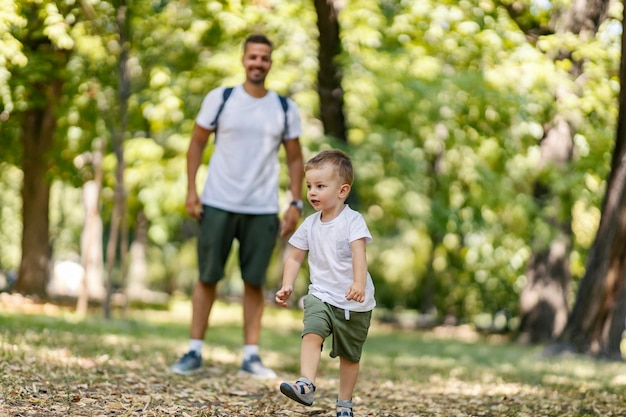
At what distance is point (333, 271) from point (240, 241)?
1939 mm

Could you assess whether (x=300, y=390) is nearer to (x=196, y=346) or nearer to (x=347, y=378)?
(x=347, y=378)

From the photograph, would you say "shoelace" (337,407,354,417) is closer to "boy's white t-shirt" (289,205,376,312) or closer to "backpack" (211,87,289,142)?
"boy's white t-shirt" (289,205,376,312)

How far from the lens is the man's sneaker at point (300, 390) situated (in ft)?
14.0

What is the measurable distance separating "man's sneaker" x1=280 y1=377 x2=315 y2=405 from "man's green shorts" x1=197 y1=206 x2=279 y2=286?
78.0 inches

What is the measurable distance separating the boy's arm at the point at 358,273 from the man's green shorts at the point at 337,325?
0.19m

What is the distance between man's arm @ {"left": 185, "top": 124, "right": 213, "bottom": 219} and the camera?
6.33m

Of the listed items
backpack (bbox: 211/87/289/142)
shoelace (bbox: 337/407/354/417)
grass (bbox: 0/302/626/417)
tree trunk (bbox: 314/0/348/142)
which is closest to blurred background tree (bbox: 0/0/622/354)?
tree trunk (bbox: 314/0/348/142)

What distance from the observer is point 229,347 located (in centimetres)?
945

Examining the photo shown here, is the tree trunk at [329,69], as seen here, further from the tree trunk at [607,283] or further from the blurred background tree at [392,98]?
the tree trunk at [607,283]

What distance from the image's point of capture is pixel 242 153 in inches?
247

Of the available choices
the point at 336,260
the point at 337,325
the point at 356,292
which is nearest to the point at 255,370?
the point at 337,325

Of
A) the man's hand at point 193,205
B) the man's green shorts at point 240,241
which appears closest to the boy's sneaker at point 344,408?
the man's green shorts at point 240,241

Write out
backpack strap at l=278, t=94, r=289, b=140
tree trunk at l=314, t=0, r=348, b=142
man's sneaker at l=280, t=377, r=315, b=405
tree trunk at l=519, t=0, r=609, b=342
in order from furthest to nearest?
1. tree trunk at l=519, t=0, r=609, b=342
2. tree trunk at l=314, t=0, r=348, b=142
3. backpack strap at l=278, t=94, r=289, b=140
4. man's sneaker at l=280, t=377, r=315, b=405

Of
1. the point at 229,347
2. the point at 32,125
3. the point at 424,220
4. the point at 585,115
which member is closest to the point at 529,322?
the point at 424,220
